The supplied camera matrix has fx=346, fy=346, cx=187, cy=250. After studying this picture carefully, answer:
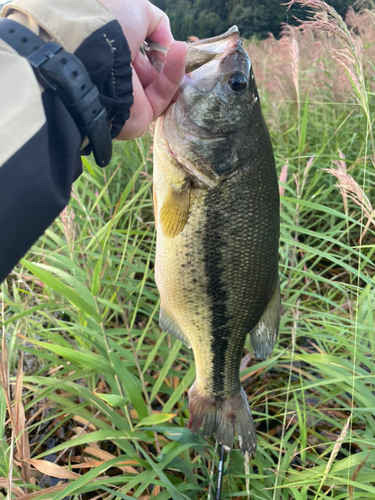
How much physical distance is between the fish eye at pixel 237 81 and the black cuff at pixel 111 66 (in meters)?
0.44

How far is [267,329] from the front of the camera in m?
1.58

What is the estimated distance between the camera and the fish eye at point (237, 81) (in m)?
1.50

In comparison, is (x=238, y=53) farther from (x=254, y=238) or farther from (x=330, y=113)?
(x=330, y=113)

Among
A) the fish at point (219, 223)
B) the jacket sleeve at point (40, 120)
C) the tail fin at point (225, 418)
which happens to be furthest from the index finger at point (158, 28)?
the tail fin at point (225, 418)

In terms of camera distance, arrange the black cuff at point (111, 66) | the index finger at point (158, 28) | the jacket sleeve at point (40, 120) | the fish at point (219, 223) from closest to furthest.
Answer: the jacket sleeve at point (40, 120), the black cuff at point (111, 66), the fish at point (219, 223), the index finger at point (158, 28)

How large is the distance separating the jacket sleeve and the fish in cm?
39

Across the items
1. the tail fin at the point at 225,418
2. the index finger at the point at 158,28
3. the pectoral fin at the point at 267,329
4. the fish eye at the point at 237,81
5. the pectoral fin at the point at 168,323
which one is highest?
the index finger at the point at 158,28

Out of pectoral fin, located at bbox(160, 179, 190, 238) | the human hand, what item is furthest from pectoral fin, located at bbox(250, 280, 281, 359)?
the human hand

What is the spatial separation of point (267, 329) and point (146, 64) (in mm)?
1428

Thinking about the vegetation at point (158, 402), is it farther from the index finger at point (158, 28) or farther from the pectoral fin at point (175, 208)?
the index finger at point (158, 28)

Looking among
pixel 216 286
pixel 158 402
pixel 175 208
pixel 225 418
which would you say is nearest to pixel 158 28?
pixel 175 208

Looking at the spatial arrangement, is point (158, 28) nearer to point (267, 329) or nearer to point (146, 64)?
point (146, 64)

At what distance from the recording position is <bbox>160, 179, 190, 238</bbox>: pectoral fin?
149 cm

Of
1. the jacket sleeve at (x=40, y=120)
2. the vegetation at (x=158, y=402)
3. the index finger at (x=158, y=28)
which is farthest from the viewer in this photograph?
the index finger at (x=158, y=28)
